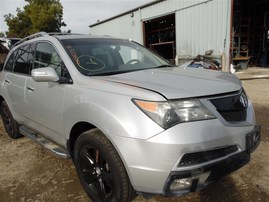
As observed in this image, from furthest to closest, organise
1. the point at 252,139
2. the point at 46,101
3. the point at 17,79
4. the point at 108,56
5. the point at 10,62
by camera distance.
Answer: the point at 10,62 → the point at 17,79 → the point at 108,56 → the point at 46,101 → the point at 252,139

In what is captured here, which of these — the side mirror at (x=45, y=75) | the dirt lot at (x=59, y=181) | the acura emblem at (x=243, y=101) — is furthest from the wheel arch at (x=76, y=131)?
the acura emblem at (x=243, y=101)

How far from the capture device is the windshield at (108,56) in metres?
3.07

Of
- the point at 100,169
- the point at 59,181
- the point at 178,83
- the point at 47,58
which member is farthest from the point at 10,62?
the point at 178,83

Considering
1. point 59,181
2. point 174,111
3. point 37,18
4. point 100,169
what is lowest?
point 59,181

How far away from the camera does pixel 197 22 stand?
13055mm

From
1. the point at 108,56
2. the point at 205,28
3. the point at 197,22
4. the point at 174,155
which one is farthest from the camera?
the point at 197,22

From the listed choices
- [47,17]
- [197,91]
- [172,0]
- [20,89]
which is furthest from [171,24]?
[47,17]

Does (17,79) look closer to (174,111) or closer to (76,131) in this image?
(76,131)

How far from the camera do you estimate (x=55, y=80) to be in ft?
9.53

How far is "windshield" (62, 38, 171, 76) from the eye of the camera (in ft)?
10.1

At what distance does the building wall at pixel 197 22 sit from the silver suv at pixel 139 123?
960 centimetres

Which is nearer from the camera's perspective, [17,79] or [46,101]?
[46,101]

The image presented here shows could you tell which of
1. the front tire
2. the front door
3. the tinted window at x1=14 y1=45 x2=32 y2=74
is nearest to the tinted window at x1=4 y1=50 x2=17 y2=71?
the tinted window at x1=14 y1=45 x2=32 y2=74

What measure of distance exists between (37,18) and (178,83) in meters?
40.7
